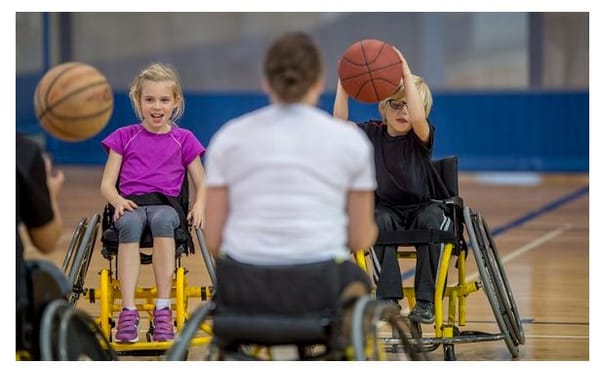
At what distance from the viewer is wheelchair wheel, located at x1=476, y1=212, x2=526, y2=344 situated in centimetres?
544

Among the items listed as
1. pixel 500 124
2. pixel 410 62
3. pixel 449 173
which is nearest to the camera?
pixel 449 173

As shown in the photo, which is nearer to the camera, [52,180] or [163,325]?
[52,180]

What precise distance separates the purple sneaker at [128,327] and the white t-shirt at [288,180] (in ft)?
5.27

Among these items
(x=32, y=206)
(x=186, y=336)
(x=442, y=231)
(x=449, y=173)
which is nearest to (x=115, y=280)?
(x=442, y=231)

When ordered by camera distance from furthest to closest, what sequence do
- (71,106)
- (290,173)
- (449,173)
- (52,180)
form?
1. (449,173)
2. (71,106)
3. (52,180)
4. (290,173)

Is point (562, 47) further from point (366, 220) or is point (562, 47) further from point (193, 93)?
point (366, 220)

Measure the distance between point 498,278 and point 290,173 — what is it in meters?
1.93

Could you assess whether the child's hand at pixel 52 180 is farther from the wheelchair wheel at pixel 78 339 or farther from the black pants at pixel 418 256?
the black pants at pixel 418 256

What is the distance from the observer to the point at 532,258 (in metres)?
8.84

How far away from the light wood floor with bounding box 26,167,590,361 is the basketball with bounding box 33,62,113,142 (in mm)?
1379

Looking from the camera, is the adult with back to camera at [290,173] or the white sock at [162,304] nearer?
the adult with back to camera at [290,173]

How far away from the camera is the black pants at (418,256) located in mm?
5469

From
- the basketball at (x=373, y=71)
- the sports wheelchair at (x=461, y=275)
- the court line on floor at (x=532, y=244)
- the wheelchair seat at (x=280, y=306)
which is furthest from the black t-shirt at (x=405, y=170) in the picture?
the court line on floor at (x=532, y=244)

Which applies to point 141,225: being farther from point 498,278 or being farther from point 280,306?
point 280,306
